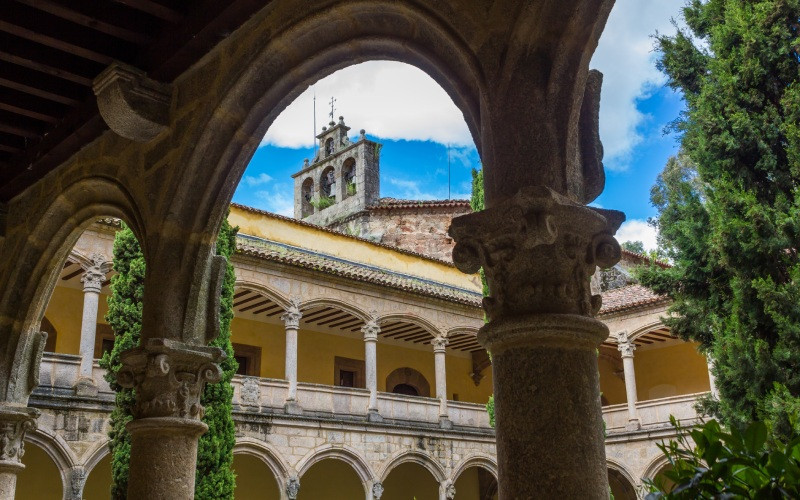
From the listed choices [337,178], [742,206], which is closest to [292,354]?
[742,206]

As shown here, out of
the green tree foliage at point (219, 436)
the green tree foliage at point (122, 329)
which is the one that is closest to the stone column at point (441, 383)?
the green tree foliage at point (219, 436)

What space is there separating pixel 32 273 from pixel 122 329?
518 centimetres

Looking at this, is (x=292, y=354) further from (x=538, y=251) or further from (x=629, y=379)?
(x=538, y=251)

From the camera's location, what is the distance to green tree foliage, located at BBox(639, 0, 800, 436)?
7.99m

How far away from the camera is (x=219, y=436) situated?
10.6m

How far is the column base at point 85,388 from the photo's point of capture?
12.1 meters

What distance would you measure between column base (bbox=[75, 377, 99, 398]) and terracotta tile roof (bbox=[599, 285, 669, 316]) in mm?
10242

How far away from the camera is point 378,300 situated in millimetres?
16438

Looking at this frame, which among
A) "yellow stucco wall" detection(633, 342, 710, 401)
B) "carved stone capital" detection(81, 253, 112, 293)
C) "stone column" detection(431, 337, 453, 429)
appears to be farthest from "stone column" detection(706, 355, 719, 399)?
"carved stone capital" detection(81, 253, 112, 293)


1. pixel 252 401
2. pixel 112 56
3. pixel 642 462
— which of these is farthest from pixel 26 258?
pixel 642 462

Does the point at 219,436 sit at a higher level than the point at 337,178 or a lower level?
lower

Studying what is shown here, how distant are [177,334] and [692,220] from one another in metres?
6.90

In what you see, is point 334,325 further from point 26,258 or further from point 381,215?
point 26,258

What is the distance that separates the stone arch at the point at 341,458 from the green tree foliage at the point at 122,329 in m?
4.38
